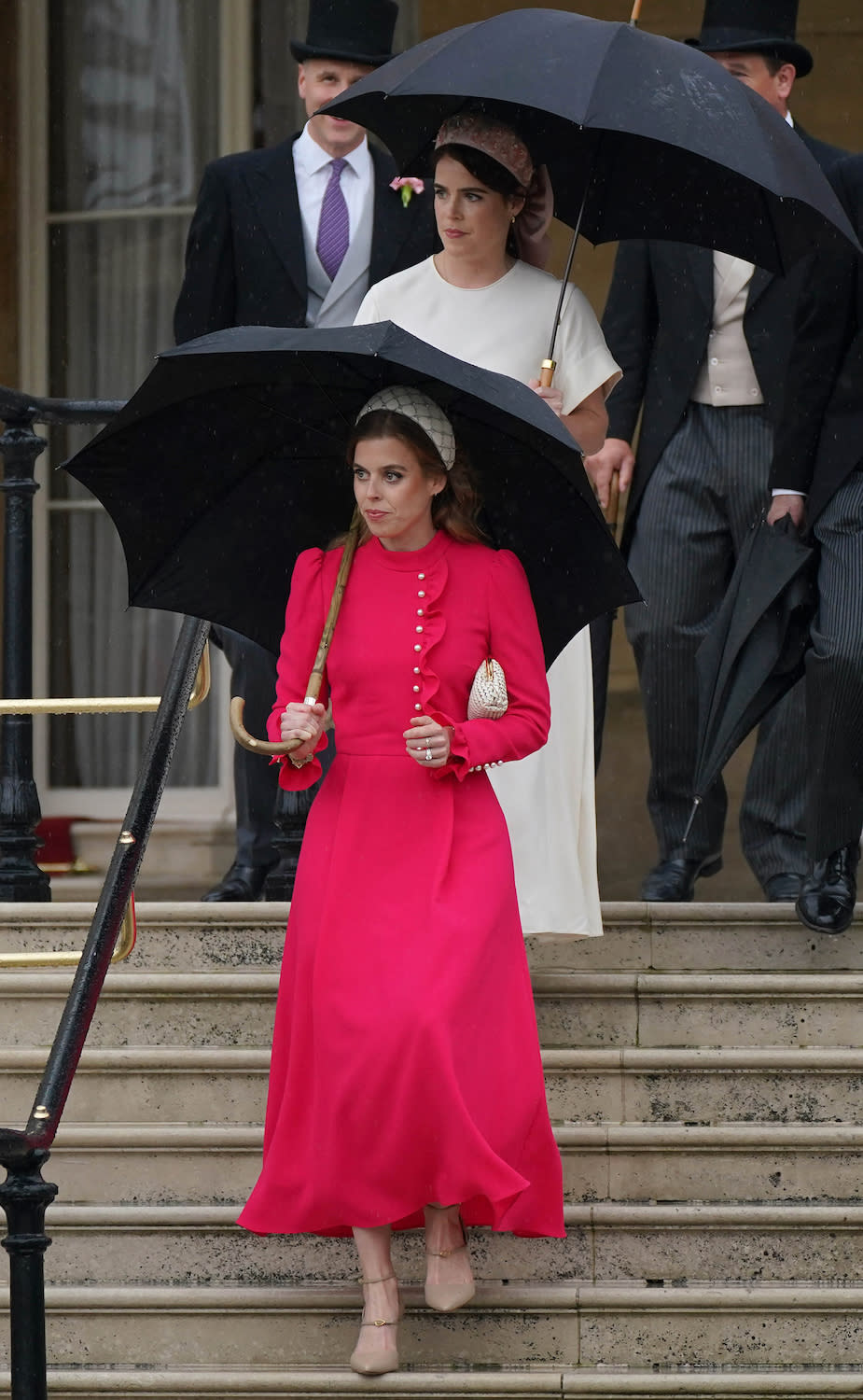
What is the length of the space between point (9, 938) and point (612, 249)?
4.08 m

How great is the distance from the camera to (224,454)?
168 inches

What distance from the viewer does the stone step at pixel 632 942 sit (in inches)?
204

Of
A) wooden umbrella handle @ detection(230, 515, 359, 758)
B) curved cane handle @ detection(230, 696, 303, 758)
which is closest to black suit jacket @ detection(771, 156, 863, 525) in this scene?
wooden umbrella handle @ detection(230, 515, 359, 758)

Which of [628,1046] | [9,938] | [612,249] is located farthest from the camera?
[612,249]

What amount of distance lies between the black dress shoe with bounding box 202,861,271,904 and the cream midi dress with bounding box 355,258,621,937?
113 centimetres

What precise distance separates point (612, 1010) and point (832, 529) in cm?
125

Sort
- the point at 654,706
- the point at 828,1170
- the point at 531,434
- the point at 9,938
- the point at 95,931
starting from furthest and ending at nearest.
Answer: the point at 654,706, the point at 9,938, the point at 828,1170, the point at 95,931, the point at 531,434

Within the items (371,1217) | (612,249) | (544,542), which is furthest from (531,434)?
(612,249)

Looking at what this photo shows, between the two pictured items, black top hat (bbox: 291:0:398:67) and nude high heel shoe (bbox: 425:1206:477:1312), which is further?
black top hat (bbox: 291:0:398:67)

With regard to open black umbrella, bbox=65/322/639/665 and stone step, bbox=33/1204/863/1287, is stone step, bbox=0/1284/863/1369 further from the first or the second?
open black umbrella, bbox=65/322/639/665

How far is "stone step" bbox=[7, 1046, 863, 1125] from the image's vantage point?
189 inches

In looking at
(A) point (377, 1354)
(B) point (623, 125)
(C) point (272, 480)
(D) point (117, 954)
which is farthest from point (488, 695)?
(A) point (377, 1354)

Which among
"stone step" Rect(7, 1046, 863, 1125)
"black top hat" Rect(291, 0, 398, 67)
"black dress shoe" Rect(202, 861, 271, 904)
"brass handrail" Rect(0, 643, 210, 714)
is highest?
"black top hat" Rect(291, 0, 398, 67)

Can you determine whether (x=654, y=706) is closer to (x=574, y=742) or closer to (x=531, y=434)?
(x=574, y=742)
